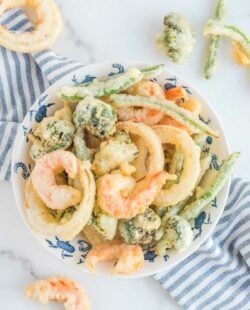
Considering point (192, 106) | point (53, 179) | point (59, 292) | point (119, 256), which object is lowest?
point (59, 292)

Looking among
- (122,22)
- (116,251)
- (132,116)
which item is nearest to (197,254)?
(116,251)

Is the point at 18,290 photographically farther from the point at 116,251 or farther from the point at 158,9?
the point at 158,9

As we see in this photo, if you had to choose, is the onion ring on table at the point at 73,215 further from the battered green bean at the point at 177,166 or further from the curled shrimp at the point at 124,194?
the battered green bean at the point at 177,166

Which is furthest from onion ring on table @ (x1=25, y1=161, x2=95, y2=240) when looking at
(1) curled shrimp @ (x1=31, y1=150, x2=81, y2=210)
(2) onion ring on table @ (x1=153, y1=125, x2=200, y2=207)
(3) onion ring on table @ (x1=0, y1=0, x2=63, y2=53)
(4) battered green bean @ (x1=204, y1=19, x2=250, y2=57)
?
(4) battered green bean @ (x1=204, y1=19, x2=250, y2=57)

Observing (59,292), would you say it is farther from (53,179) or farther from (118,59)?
(118,59)

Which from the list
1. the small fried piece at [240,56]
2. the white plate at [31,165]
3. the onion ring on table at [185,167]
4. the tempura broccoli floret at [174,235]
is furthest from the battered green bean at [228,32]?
the tempura broccoli floret at [174,235]

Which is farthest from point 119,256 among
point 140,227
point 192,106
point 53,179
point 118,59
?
point 118,59
